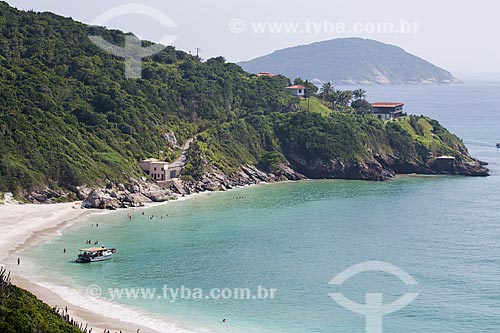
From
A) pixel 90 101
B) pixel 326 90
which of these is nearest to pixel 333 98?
pixel 326 90

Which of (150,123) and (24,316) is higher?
Answer: (150,123)

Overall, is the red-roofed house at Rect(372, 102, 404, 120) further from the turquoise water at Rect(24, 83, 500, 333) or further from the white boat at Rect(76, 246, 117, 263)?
the white boat at Rect(76, 246, 117, 263)

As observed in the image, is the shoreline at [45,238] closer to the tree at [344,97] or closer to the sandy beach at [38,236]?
the sandy beach at [38,236]

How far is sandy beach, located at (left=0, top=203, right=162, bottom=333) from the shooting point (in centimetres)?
4734

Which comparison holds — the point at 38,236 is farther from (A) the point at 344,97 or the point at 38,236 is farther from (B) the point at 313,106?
(A) the point at 344,97

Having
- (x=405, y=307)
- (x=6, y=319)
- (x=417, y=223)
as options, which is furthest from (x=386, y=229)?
(x=6, y=319)

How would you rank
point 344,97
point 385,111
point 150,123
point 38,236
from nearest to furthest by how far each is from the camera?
point 38,236
point 150,123
point 385,111
point 344,97

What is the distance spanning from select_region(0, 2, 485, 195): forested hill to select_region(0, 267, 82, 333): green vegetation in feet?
150

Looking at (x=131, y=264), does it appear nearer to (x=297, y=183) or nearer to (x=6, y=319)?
(x=6, y=319)

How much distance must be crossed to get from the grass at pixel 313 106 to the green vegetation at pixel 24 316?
312 ft

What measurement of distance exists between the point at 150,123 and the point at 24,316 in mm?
72839

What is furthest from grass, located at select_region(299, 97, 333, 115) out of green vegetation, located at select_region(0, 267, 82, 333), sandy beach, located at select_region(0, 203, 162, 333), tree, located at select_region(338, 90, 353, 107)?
green vegetation, located at select_region(0, 267, 82, 333)

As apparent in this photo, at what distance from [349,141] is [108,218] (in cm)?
4955

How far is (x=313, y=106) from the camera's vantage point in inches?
5197
